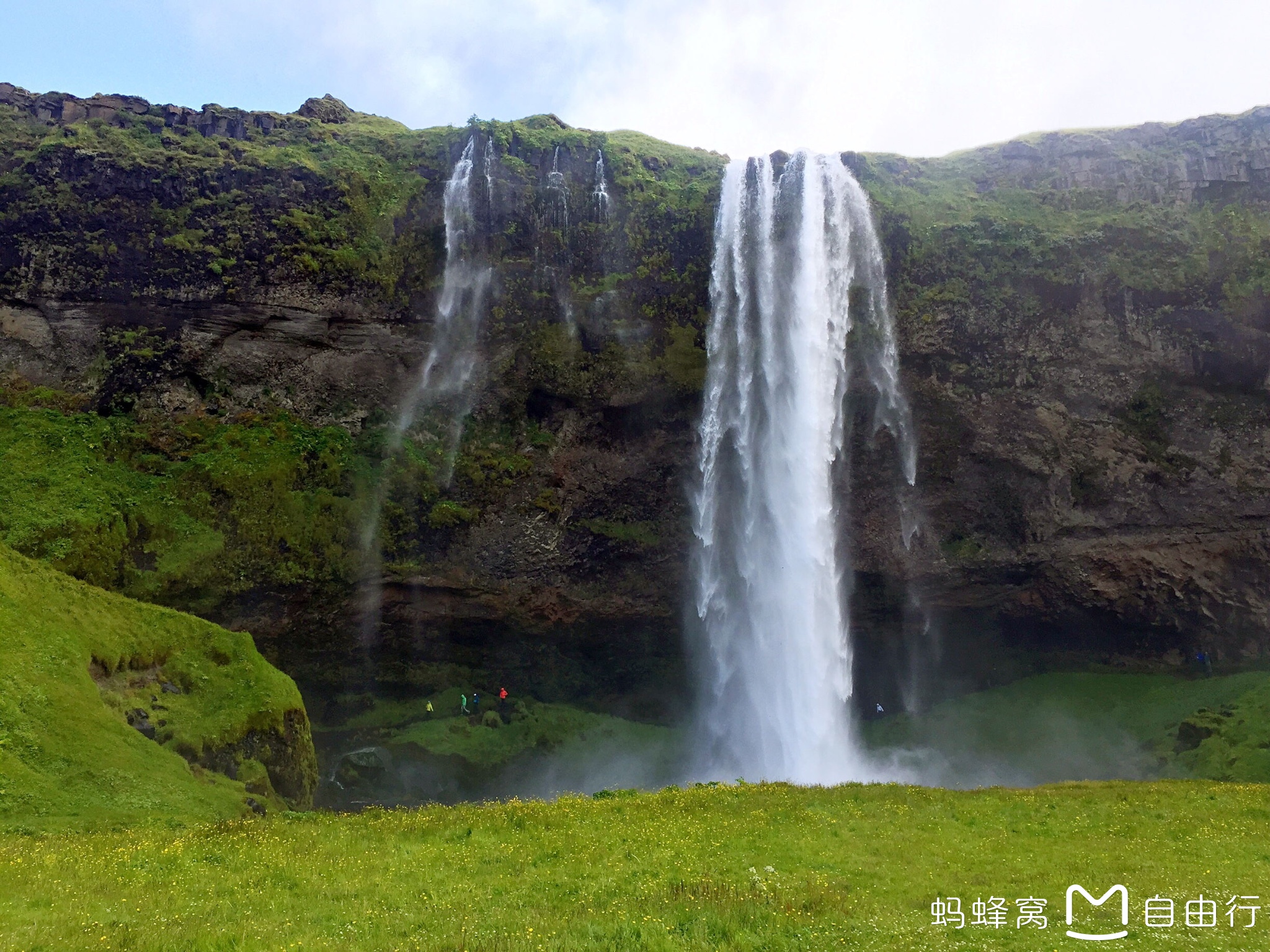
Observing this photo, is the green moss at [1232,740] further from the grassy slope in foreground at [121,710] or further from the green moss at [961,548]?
the grassy slope in foreground at [121,710]

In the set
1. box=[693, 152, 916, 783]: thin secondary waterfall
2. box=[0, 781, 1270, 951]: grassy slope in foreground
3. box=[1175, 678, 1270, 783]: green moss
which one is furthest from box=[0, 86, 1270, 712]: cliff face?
box=[0, 781, 1270, 951]: grassy slope in foreground

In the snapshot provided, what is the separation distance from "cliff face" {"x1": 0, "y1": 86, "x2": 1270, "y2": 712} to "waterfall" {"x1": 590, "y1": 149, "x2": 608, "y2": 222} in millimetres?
341

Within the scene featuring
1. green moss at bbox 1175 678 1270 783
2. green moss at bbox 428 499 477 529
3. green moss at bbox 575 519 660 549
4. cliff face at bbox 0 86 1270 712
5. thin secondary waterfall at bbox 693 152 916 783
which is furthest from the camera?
green moss at bbox 575 519 660 549

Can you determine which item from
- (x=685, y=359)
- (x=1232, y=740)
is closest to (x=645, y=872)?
(x=685, y=359)

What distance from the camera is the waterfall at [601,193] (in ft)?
124

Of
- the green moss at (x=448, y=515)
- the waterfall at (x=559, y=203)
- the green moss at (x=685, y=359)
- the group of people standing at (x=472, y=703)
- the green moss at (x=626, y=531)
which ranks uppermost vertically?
the waterfall at (x=559, y=203)

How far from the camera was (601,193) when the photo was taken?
125 ft

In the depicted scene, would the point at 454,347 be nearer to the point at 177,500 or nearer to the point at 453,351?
the point at 453,351

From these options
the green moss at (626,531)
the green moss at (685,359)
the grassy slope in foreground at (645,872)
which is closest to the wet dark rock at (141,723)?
the grassy slope in foreground at (645,872)

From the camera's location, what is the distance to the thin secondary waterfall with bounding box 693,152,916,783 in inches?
1308

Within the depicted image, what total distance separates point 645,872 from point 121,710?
1601 centimetres

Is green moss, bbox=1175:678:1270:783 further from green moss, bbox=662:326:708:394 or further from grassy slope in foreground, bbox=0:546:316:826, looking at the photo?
grassy slope in foreground, bbox=0:546:316:826

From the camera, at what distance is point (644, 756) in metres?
34.3

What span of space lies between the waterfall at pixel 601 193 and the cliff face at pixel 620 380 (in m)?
0.34
